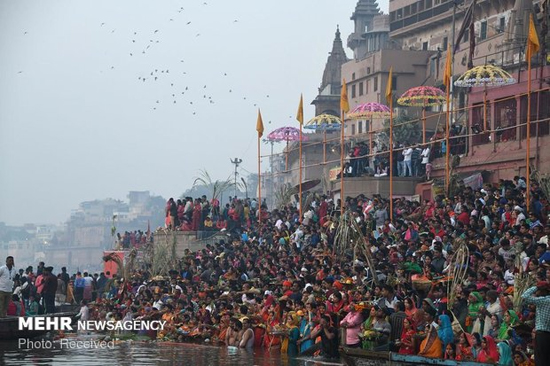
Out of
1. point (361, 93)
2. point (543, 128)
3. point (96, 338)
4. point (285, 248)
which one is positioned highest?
point (361, 93)

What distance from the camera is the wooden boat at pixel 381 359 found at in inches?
739

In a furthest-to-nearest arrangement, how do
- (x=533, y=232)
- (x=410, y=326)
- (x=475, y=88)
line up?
(x=475, y=88) → (x=533, y=232) → (x=410, y=326)

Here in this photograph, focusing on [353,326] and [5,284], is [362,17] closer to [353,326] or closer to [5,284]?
[5,284]

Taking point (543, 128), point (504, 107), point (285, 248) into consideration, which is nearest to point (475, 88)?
point (504, 107)

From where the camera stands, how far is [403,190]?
37406 millimetres

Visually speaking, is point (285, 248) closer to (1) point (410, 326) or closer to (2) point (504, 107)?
(2) point (504, 107)

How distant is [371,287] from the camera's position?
23.9m

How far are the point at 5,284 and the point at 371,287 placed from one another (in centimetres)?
812

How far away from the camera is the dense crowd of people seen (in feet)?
64.1

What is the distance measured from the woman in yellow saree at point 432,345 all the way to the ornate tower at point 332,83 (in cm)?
6850

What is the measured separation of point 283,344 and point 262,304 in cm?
255

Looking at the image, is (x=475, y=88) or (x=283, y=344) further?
(x=475, y=88)

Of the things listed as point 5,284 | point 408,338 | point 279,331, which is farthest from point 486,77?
point 408,338

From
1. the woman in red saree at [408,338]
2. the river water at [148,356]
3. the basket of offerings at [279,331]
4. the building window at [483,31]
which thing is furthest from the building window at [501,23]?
the woman in red saree at [408,338]
